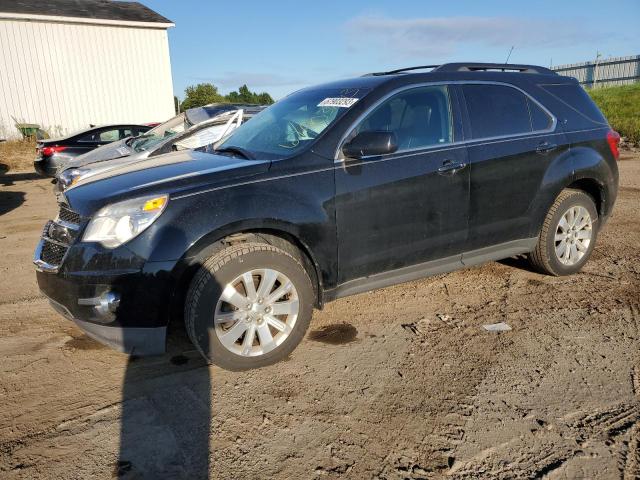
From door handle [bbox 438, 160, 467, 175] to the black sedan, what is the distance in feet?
30.4

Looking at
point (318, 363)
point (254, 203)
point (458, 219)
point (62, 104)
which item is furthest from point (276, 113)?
point (62, 104)

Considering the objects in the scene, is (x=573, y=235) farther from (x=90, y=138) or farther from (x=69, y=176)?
(x=90, y=138)

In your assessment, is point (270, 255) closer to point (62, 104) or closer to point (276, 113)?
point (276, 113)

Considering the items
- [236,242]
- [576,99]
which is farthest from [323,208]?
[576,99]

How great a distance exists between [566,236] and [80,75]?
20241 millimetres

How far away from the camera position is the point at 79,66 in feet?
64.4

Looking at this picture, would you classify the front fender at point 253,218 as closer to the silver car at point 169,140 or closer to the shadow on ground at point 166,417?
the shadow on ground at point 166,417

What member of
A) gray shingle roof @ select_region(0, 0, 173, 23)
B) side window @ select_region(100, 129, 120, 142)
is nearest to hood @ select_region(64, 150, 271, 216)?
side window @ select_region(100, 129, 120, 142)

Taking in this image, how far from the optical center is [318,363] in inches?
130

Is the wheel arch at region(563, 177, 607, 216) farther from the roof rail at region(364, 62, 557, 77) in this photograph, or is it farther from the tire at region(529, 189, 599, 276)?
the roof rail at region(364, 62, 557, 77)

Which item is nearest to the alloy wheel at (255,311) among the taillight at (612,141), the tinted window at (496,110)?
the tinted window at (496,110)

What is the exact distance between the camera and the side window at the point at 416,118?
11.9ft

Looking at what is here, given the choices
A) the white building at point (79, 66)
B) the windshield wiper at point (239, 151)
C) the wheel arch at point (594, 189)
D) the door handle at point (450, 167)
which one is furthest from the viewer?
the white building at point (79, 66)

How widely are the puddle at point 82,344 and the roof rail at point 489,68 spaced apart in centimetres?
338
